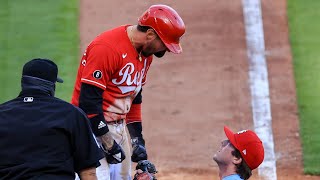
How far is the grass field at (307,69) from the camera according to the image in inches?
329

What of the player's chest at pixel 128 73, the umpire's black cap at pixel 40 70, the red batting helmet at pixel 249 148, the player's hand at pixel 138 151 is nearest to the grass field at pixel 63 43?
the player's hand at pixel 138 151

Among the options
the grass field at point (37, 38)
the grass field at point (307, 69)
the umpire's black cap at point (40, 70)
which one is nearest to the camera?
the umpire's black cap at point (40, 70)

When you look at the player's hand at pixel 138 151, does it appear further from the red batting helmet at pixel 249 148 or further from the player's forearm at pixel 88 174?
the player's forearm at pixel 88 174

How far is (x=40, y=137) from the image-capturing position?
13.6 feet

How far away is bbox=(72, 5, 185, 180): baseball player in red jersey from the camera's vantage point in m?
5.18

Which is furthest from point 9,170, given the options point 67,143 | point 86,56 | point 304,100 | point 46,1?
point 46,1

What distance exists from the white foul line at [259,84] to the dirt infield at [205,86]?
0.07 m

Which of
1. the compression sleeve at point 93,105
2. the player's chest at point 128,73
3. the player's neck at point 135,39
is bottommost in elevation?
the compression sleeve at point 93,105

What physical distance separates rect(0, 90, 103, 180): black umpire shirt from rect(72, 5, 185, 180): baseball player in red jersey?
0.90 metres

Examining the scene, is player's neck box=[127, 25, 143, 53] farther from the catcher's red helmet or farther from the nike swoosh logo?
the nike swoosh logo

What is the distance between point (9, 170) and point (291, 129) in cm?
494

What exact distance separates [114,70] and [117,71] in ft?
0.14

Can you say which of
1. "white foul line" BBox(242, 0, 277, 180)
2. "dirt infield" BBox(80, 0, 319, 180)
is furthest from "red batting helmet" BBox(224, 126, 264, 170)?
"white foul line" BBox(242, 0, 277, 180)

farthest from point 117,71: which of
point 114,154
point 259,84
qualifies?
point 259,84
